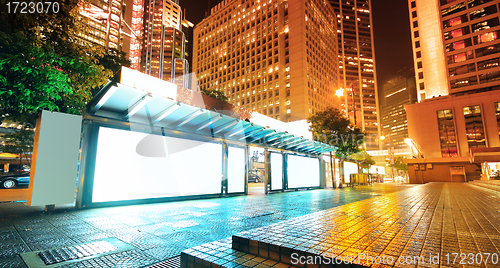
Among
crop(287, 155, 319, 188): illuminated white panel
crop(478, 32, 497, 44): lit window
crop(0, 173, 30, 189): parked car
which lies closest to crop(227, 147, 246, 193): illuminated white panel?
crop(287, 155, 319, 188): illuminated white panel

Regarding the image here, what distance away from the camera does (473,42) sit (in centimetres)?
5825

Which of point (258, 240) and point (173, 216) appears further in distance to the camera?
point (173, 216)

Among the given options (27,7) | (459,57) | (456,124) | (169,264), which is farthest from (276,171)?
(459,57)

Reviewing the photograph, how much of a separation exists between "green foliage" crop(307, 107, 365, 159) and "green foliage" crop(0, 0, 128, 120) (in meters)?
21.3

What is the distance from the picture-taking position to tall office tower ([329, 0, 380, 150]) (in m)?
136

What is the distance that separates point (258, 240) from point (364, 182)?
27.0m

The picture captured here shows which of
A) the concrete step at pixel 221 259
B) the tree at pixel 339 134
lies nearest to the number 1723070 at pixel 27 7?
the concrete step at pixel 221 259

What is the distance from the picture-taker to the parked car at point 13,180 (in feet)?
55.0

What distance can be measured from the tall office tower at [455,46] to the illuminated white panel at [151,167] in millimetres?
73334

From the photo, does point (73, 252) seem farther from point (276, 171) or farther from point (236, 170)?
point (276, 171)

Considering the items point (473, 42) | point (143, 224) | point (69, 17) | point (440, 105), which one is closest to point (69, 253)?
point (143, 224)

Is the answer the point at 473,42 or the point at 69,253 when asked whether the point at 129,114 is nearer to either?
the point at 69,253

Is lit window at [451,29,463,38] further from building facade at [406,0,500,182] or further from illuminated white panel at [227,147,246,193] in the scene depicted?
illuminated white panel at [227,147,246,193]

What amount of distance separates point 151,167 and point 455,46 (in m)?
80.3
